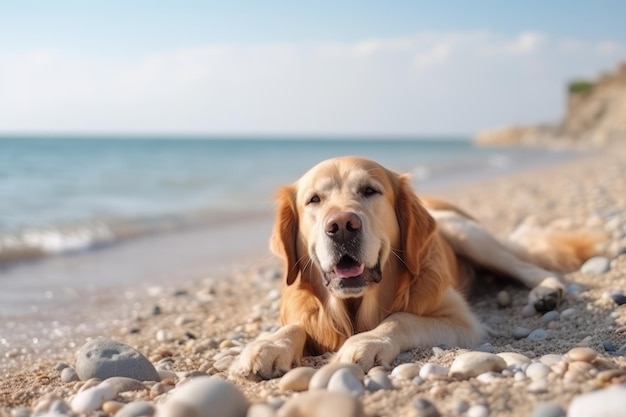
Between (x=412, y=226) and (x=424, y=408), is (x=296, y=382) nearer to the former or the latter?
(x=424, y=408)

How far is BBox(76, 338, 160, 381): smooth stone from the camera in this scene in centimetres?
314

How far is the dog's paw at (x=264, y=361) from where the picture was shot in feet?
9.93

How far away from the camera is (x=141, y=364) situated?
318cm

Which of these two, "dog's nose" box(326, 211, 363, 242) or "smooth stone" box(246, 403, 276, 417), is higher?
→ "dog's nose" box(326, 211, 363, 242)

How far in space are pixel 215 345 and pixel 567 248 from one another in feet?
9.47

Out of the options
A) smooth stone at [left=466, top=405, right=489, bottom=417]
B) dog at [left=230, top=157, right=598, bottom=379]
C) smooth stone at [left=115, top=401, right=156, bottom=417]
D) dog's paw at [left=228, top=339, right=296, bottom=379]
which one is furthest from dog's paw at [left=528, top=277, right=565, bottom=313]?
smooth stone at [left=115, top=401, right=156, bottom=417]

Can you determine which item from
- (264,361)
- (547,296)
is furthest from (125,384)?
(547,296)

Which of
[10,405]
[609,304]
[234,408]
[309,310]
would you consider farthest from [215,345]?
[609,304]

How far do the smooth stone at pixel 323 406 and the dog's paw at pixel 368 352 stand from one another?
3.07ft

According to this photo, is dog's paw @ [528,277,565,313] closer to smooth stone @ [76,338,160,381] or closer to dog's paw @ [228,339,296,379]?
dog's paw @ [228,339,296,379]

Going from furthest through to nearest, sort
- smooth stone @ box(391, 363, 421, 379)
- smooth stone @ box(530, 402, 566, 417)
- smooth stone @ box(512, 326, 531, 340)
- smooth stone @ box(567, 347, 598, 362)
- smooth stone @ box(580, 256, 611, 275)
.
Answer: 1. smooth stone @ box(580, 256, 611, 275)
2. smooth stone @ box(512, 326, 531, 340)
3. smooth stone @ box(391, 363, 421, 379)
4. smooth stone @ box(567, 347, 598, 362)
5. smooth stone @ box(530, 402, 566, 417)

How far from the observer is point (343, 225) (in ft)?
10.5

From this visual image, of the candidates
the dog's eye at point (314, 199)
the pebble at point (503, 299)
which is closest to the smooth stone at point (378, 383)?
the dog's eye at point (314, 199)

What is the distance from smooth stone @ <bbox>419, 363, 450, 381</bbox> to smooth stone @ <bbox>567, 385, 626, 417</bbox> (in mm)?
694
